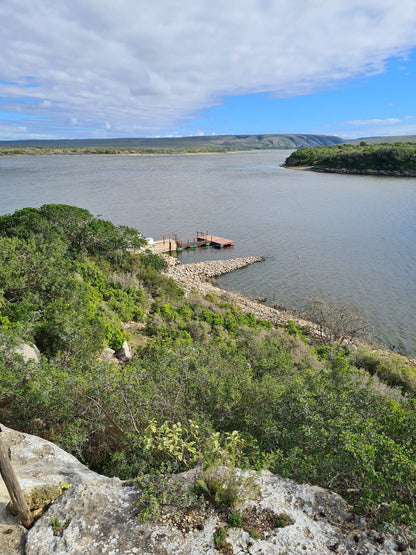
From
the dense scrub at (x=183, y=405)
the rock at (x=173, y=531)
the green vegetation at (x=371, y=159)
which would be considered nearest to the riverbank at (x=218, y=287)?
the dense scrub at (x=183, y=405)

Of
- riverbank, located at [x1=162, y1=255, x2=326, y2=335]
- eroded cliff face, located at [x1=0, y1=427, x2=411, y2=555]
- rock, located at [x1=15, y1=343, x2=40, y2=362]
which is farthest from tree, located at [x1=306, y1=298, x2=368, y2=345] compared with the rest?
eroded cliff face, located at [x1=0, y1=427, x2=411, y2=555]

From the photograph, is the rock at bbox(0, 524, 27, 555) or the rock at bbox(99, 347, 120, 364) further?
the rock at bbox(99, 347, 120, 364)

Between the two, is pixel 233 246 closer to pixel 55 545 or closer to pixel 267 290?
pixel 267 290

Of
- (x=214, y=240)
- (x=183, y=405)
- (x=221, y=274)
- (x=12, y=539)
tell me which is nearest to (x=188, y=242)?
(x=214, y=240)

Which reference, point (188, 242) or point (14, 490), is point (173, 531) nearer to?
point (14, 490)

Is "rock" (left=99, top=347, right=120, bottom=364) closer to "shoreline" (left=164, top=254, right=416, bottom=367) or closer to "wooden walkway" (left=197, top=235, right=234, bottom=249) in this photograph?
"shoreline" (left=164, top=254, right=416, bottom=367)

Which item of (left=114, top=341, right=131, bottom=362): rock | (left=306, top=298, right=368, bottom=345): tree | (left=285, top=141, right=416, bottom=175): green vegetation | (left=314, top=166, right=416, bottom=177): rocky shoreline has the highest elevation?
(left=285, top=141, right=416, bottom=175): green vegetation
